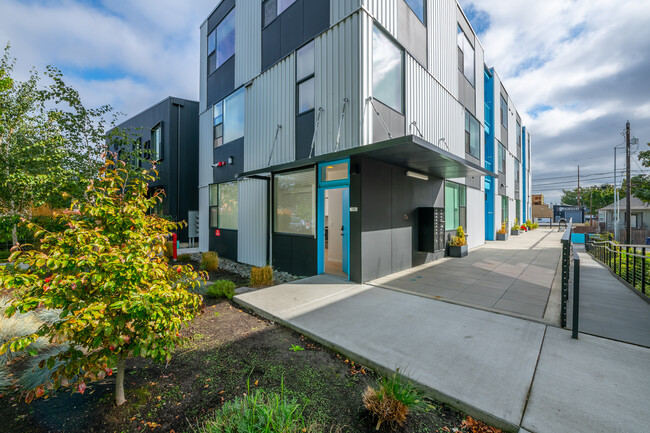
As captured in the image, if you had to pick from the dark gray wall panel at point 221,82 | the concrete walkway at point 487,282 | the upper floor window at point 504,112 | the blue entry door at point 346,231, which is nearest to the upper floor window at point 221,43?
the dark gray wall panel at point 221,82

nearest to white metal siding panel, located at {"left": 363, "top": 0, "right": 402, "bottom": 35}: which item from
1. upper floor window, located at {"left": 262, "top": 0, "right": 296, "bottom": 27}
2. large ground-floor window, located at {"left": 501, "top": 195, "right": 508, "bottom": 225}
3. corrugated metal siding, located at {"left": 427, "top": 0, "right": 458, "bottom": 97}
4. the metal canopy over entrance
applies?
corrugated metal siding, located at {"left": 427, "top": 0, "right": 458, "bottom": 97}

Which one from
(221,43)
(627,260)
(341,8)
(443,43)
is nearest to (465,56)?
(443,43)

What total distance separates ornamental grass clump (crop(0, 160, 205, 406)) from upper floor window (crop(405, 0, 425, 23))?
9465 millimetres

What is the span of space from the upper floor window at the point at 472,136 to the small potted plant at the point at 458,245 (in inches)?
170

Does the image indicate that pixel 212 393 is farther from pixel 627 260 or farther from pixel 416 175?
pixel 627 260

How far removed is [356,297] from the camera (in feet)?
18.0

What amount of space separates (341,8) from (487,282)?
760cm

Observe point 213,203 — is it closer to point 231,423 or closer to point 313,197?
point 313,197

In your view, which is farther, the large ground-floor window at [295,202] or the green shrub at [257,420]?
the large ground-floor window at [295,202]

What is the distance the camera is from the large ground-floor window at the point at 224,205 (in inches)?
415

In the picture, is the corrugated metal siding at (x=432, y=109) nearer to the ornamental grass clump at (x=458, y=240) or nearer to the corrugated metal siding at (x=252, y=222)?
the ornamental grass clump at (x=458, y=240)

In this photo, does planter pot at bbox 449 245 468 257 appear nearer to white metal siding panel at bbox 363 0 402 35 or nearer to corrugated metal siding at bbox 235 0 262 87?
white metal siding panel at bbox 363 0 402 35

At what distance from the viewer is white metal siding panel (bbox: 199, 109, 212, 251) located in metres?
12.0

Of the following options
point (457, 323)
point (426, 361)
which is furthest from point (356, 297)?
point (426, 361)
